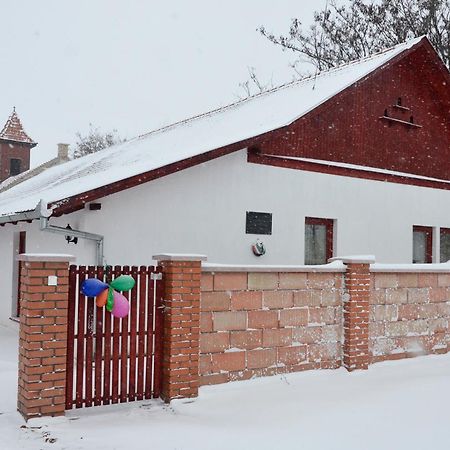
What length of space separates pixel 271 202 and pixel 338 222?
6.01 feet

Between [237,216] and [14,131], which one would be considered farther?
[14,131]

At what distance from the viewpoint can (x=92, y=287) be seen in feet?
18.2

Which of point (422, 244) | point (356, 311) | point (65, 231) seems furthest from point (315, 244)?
point (65, 231)

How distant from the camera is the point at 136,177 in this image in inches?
332

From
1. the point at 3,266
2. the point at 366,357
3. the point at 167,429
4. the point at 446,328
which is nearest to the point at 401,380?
the point at 366,357

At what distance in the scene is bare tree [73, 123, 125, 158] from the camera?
49875mm

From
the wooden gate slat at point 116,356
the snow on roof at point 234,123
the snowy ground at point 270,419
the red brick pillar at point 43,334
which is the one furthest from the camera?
the snow on roof at point 234,123

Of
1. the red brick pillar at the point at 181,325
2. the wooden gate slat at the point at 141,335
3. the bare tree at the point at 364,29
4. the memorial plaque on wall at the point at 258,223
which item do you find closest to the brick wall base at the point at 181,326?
the red brick pillar at the point at 181,325

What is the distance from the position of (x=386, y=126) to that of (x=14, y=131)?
3454cm

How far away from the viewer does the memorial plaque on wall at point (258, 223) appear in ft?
34.4

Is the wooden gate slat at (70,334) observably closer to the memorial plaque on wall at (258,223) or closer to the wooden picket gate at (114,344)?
the wooden picket gate at (114,344)

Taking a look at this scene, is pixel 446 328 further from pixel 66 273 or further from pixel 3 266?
pixel 3 266

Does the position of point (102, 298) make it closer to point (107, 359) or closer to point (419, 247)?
point (107, 359)

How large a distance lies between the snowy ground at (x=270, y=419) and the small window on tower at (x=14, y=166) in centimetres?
3727
